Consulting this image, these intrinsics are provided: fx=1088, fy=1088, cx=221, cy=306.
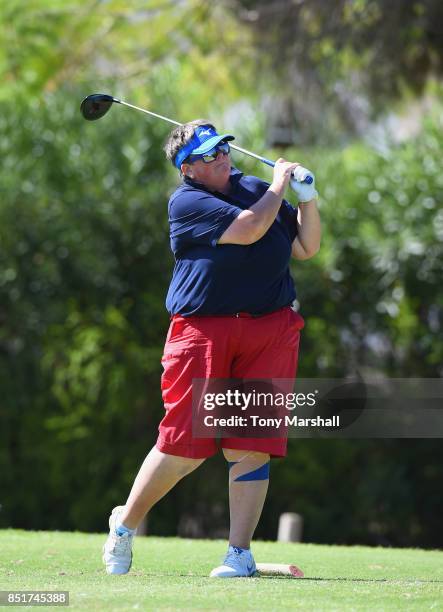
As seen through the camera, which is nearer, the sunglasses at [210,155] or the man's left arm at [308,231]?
the sunglasses at [210,155]

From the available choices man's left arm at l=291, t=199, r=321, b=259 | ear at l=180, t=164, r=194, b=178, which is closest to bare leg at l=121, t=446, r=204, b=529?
man's left arm at l=291, t=199, r=321, b=259

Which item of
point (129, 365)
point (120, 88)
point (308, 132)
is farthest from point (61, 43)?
point (129, 365)

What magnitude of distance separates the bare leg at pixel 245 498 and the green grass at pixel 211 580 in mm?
197

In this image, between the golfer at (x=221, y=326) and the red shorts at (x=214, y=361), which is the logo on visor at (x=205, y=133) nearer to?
the golfer at (x=221, y=326)

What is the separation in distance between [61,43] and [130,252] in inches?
133

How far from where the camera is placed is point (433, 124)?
34.6ft

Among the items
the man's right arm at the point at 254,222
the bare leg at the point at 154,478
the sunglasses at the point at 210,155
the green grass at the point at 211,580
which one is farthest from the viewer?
the sunglasses at the point at 210,155

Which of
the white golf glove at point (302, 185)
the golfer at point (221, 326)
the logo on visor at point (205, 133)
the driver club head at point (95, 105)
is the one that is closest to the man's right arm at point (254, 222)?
the golfer at point (221, 326)

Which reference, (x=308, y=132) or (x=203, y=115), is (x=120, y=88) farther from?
(x=308, y=132)

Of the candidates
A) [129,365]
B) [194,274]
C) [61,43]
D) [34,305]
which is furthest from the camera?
[61,43]

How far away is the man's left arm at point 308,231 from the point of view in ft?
15.0

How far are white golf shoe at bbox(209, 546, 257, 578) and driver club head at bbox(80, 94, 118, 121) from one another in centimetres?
217

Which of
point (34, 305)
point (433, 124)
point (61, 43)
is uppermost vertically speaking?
point (61, 43)

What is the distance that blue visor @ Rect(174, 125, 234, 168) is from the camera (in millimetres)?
4434
